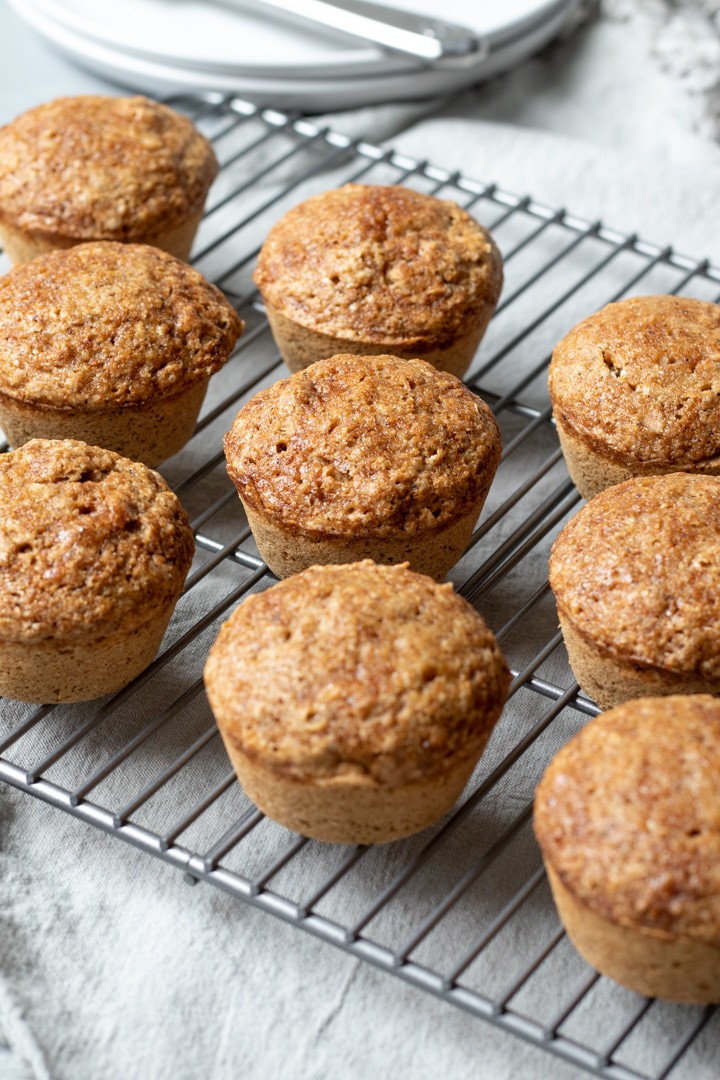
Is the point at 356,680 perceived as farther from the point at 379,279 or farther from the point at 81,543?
the point at 379,279

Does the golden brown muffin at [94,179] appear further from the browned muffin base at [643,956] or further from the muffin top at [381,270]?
the browned muffin base at [643,956]

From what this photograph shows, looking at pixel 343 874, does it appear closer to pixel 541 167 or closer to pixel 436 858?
pixel 436 858

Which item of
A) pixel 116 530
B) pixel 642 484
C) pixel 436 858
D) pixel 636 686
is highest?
pixel 116 530

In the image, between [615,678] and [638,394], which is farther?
[638,394]

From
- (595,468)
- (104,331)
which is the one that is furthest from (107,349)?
(595,468)

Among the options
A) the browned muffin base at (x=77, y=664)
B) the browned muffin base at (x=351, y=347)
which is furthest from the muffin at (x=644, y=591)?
the browned muffin base at (x=77, y=664)

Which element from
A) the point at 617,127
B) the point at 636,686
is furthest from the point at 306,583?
the point at 617,127
